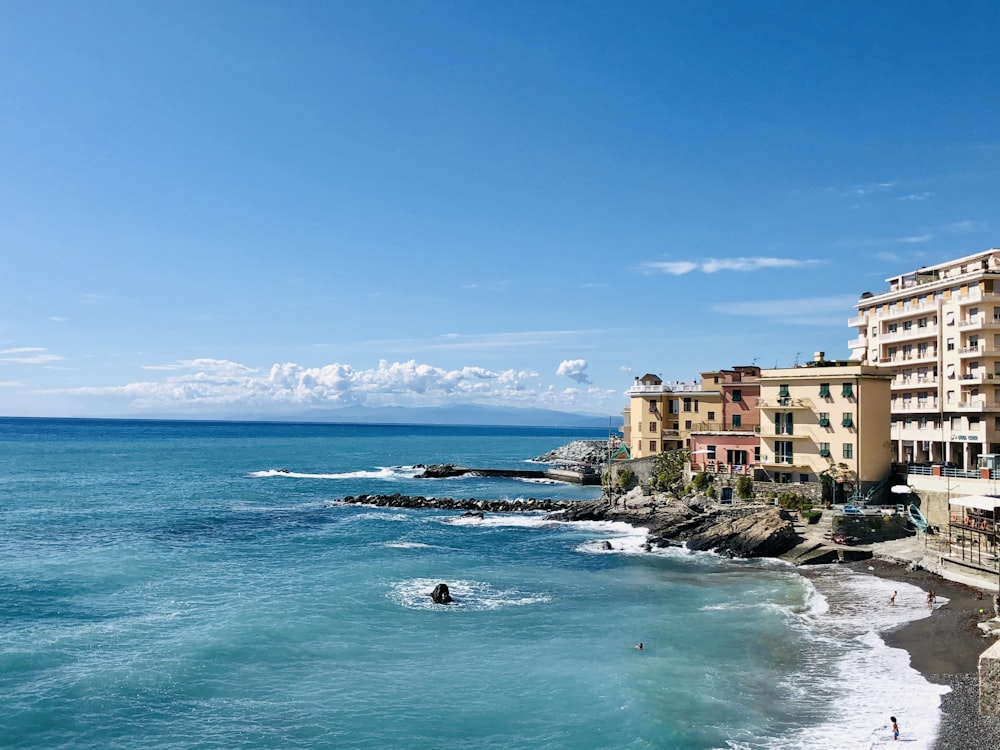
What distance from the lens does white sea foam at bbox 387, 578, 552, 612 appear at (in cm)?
4384

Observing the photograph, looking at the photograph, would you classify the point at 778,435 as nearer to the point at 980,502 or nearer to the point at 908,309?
the point at 980,502

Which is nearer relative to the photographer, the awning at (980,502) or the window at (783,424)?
the awning at (980,502)

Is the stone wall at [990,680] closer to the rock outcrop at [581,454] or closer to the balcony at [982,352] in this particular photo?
the balcony at [982,352]

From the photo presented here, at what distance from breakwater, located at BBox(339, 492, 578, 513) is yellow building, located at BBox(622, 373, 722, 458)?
11782 millimetres

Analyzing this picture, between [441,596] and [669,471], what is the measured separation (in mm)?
40543

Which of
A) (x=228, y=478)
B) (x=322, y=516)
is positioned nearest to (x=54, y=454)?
(x=228, y=478)

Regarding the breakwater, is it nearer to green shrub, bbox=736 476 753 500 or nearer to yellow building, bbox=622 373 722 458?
yellow building, bbox=622 373 722 458

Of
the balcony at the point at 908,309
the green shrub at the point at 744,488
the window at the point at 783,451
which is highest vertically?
the balcony at the point at 908,309

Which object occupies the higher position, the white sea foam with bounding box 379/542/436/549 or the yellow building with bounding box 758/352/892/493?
the yellow building with bounding box 758/352/892/493

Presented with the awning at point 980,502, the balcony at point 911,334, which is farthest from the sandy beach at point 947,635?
the balcony at point 911,334

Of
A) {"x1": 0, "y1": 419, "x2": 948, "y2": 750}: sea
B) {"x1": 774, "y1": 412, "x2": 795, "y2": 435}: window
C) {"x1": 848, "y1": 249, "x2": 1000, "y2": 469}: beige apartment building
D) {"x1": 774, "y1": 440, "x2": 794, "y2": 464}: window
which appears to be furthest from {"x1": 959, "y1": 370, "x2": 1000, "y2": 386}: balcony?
{"x1": 0, "y1": 419, "x2": 948, "y2": 750}: sea

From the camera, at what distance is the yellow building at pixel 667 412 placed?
85938 mm

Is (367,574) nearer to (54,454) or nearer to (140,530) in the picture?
(140,530)

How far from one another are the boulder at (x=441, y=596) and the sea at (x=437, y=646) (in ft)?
2.83
